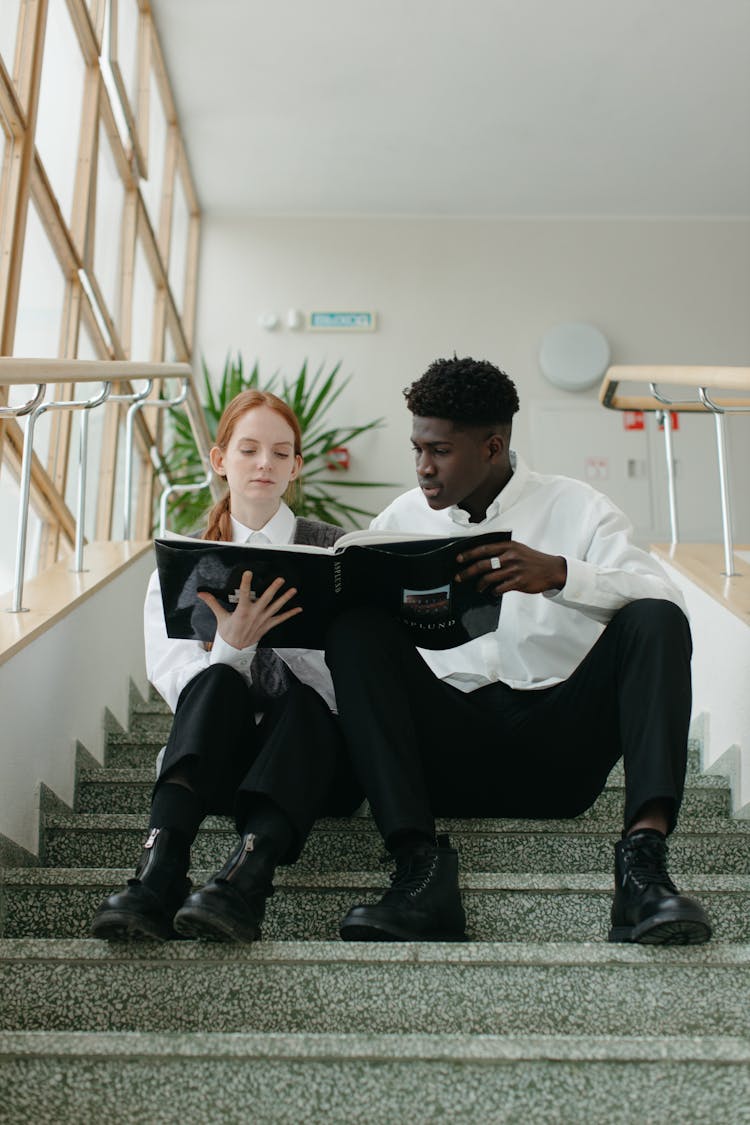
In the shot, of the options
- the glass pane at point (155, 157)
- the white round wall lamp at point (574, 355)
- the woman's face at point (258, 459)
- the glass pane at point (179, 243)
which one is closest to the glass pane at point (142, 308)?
the glass pane at point (155, 157)

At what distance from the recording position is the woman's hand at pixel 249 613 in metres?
1.74

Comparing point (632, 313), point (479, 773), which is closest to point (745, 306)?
point (632, 313)

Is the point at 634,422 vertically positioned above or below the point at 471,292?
below

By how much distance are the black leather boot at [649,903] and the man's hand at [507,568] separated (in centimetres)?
43

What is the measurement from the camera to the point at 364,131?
579 centimetres

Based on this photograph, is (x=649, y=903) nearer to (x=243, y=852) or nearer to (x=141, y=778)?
(x=243, y=852)

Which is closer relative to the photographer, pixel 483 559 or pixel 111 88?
pixel 483 559

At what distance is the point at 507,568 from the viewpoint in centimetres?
173

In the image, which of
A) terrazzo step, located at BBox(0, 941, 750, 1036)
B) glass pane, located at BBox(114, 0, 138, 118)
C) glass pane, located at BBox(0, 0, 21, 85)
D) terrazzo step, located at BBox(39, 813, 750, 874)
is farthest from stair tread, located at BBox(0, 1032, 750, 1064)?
glass pane, located at BBox(114, 0, 138, 118)

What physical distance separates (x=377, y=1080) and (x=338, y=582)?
30.5 inches

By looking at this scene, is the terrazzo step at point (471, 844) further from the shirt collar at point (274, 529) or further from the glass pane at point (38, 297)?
the glass pane at point (38, 297)

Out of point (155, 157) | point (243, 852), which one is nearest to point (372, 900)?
point (243, 852)

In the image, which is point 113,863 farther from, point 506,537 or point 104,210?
point 104,210

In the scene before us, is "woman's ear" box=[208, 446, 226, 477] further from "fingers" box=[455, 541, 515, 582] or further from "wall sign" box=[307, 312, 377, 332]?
"wall sign" box=[307, 312, 377, 332]
